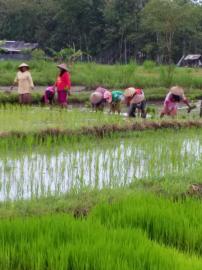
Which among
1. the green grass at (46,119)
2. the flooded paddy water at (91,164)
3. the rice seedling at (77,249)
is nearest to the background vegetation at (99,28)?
the green grass at (46,119)

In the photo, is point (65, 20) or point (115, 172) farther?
point (65, 20)

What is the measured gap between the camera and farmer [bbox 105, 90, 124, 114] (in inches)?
354

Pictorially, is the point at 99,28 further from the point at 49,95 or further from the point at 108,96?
the point at 108,96

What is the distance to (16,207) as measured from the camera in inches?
151

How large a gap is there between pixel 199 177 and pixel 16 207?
182cm

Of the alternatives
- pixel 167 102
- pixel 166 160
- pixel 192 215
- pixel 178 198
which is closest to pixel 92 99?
pixel 167 102

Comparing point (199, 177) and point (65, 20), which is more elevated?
point (65, 20)

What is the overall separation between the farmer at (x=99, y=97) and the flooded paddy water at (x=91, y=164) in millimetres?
1986

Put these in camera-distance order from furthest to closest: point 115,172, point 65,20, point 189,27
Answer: point 65,20, point 189,27, point 115,172

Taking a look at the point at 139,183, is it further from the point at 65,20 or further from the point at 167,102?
the point at 65,20

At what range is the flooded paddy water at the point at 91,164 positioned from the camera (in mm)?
4695

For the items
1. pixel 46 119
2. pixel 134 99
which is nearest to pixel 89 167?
pixel 46 119

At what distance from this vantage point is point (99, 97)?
900 cm

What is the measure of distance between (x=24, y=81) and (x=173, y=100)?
9.13 feet
